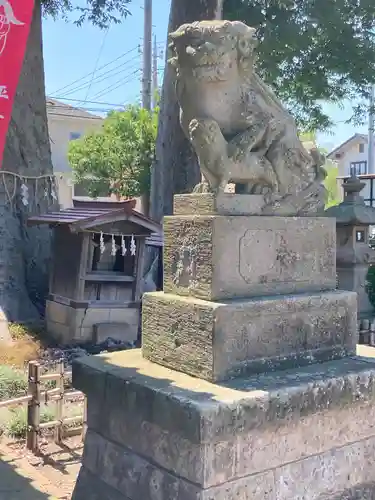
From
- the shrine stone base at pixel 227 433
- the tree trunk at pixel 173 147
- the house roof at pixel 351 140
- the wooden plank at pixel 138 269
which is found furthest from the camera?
the house roof at pixel 351 140

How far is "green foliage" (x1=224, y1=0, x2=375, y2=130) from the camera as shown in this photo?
10.4m

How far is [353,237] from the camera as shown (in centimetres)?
849

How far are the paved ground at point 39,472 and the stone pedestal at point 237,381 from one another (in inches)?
37.6

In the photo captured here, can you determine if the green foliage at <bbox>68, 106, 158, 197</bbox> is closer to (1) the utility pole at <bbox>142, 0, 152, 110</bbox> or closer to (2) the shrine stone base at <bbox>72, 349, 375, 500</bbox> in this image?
(1) the utility pole at <bbox>142, 0, 152, 110</bbox>

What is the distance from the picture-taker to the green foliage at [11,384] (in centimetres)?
611

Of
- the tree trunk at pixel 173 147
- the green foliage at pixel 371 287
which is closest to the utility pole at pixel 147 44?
the tree trunk at pixel 173 147

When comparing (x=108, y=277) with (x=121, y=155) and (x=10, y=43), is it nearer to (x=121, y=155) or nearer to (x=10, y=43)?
(x=10, y=43)

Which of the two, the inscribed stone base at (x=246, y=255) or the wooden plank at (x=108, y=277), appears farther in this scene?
the wooden plank at (x=108, y=277)

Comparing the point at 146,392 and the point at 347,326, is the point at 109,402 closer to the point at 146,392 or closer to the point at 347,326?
the point at 146,392

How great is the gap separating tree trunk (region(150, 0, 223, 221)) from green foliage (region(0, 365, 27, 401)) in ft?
15.7

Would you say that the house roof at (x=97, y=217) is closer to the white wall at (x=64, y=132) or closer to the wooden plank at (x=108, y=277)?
the wooden plank at (x=108, y=277)

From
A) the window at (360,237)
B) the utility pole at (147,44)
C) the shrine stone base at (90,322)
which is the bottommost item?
the shrine stone base at (90,322)

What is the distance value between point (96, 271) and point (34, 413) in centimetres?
377

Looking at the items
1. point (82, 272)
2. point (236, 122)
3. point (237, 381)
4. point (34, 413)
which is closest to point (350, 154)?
point (82, 272)
